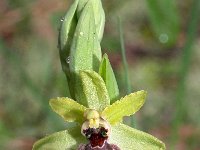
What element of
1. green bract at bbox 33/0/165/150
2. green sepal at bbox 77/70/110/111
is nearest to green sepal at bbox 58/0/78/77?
green bract at bbox 33/0/165/150

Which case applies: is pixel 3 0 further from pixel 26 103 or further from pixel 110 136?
pixel 110 136

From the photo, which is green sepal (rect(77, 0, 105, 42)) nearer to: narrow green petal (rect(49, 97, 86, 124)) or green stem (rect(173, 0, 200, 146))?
narrow green petal (rect(49, 97, 86, 124))

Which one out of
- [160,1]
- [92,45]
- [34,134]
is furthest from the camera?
[34,134]

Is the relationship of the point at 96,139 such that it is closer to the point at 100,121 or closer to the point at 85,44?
the point at 100,121

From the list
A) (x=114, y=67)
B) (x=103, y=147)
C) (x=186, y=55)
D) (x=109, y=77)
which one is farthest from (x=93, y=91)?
(x=114, y=67)

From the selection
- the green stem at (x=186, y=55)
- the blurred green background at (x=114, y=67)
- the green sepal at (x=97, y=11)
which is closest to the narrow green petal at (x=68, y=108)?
the green sepal at (x=97, y=11)

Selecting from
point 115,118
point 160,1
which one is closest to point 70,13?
point 115,118

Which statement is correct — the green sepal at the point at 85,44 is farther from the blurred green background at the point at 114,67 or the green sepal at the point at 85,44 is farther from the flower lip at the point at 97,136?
the blurred green background at the point at 114,67
